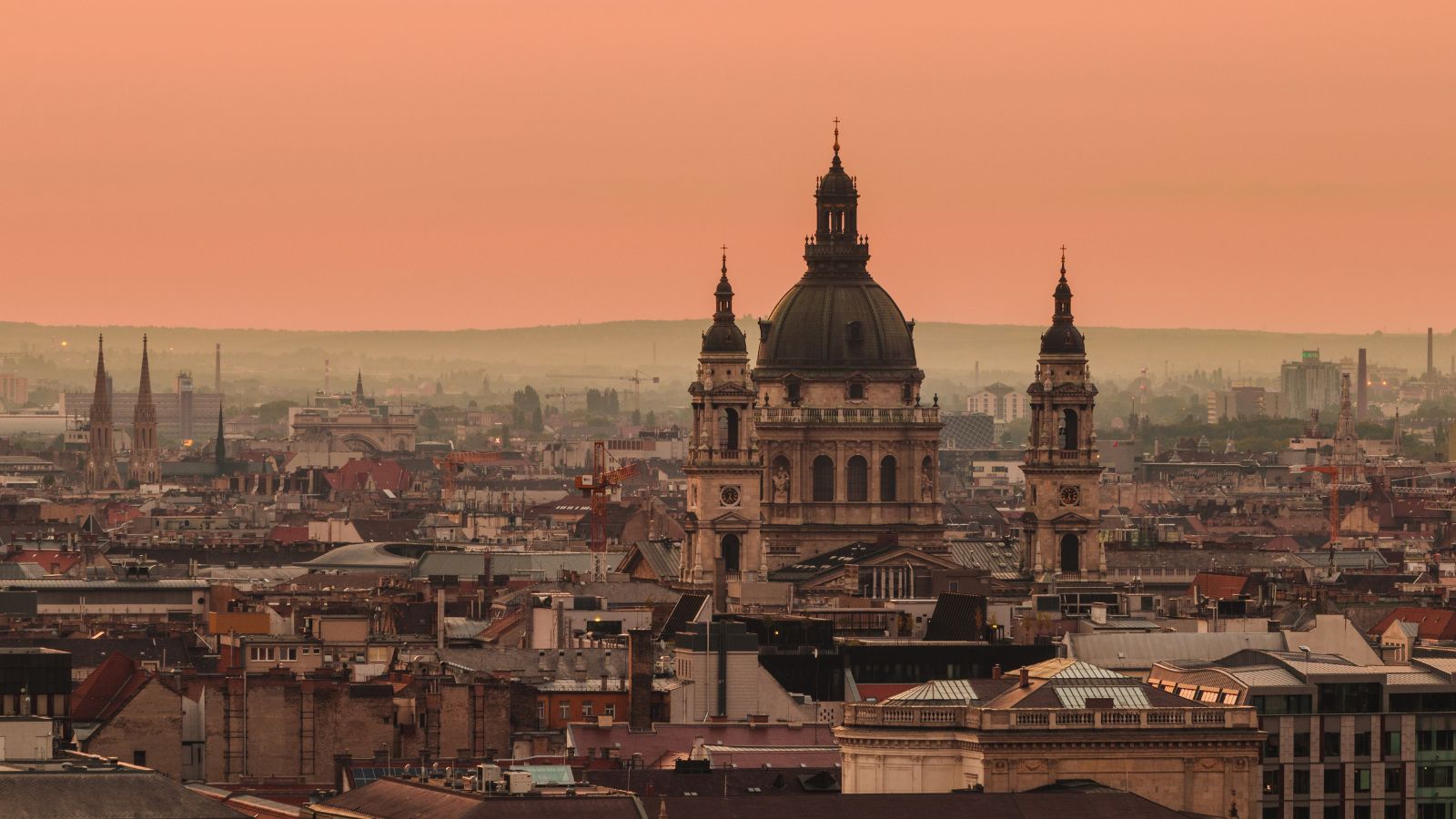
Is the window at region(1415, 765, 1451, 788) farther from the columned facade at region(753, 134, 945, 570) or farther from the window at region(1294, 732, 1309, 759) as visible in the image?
the columned facade at region(753, 134, 945, 570)

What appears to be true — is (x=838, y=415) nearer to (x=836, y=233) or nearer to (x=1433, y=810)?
(x=836, y=233)

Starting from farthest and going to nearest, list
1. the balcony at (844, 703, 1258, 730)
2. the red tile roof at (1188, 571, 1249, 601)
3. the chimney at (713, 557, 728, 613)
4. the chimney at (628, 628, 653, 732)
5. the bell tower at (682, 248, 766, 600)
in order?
the red tile roof at (1188, 571, 1249, 601)
the bell tower at (682, 248, 766, 600)
the chimney at (713, 557, 728, 613)
the chimney at (628, 628, 653, 732)
the balcony at (844, 703, 1258, 730)

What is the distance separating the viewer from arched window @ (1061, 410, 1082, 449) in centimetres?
16512

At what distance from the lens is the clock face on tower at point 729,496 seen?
533ft

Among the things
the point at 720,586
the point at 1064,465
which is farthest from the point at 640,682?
the point at 1064,465

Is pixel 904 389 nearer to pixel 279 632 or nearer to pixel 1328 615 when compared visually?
pixel 279 632

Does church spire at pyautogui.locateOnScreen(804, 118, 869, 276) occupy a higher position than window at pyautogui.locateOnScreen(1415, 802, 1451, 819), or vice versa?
church spire at pyautogui.locateOnScreen(804, 118, 869, 276)

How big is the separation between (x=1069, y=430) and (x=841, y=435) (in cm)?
752

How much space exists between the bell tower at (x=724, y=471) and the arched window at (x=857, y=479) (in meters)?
6.77

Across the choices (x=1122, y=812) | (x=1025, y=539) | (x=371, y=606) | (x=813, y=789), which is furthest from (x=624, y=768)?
(x=1025, y=539)

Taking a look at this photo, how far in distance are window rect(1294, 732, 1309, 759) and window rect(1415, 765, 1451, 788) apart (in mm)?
1961

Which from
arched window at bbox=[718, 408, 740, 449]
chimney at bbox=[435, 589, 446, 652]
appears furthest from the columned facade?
chimney at bbox=[435, 589, 446, 652]

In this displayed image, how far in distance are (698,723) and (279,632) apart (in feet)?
130

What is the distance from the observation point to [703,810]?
7975 centimetres
